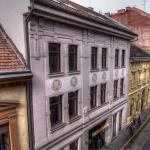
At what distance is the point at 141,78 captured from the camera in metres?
25.8

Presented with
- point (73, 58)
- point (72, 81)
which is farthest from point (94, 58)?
point (72, 81)

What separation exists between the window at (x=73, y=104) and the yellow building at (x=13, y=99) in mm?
3758

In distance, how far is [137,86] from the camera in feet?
80.9

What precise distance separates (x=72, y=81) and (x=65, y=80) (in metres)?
0.72

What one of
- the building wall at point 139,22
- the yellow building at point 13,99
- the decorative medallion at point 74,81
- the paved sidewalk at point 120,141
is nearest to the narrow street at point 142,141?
the paved sidewalk at point 120,141

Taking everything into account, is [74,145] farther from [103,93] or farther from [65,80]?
[103,93]

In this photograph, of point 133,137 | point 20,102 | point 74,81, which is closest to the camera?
point 20,102

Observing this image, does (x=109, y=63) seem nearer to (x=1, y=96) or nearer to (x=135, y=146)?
(x=135, y=146)

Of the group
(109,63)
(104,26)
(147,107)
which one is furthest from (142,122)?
(104,26)

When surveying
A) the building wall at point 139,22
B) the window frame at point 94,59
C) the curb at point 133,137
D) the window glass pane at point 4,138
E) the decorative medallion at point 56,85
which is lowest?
the curb at point 133,137

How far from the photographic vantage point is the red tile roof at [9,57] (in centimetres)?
812

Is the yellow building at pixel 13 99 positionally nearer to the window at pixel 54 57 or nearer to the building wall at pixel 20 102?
the building wall at pixel 20 102

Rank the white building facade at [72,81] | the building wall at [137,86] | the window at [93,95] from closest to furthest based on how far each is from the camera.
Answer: the white building facade at [72,81] → the window at [93,95] → the building wall at [137,86]

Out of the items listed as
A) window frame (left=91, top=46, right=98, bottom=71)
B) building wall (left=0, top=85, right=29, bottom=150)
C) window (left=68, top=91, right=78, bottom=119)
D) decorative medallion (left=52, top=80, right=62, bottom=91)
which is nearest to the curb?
window (left=68, top=91, right=78, bottom=119)
